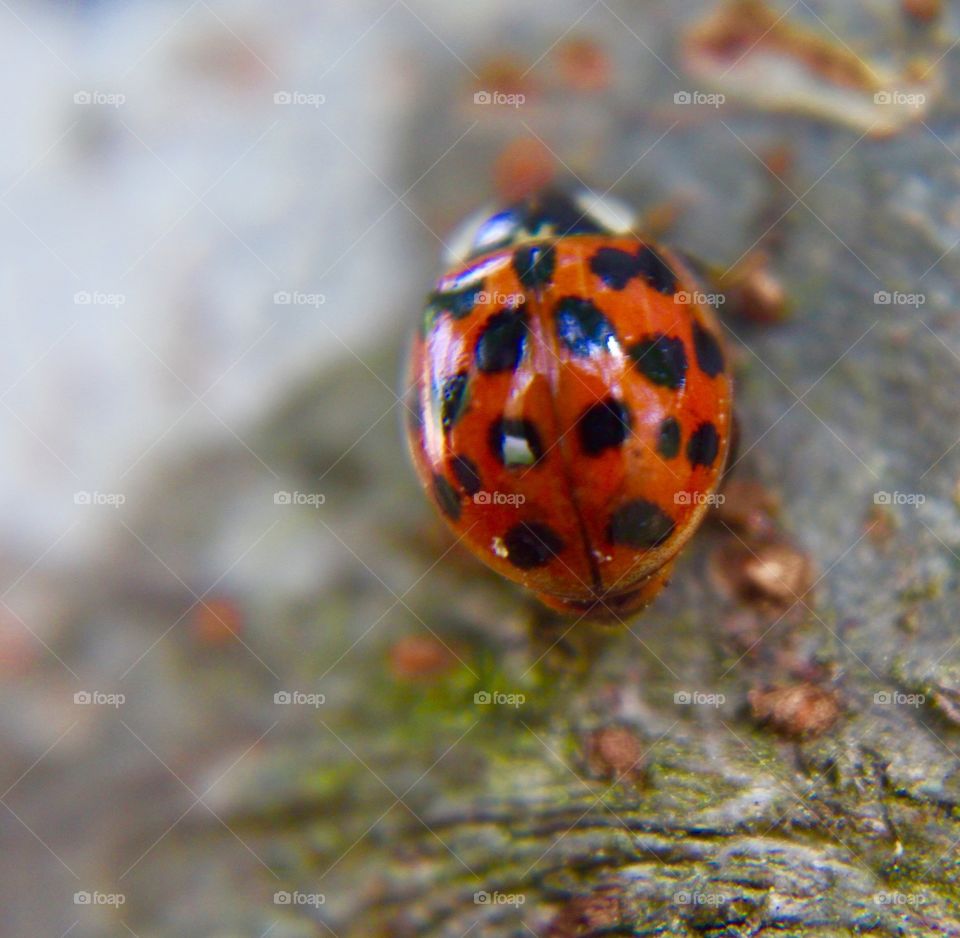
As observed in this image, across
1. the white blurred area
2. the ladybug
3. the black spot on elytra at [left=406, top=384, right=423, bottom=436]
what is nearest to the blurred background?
the white blurred area

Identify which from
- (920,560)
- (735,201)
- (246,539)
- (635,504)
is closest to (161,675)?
(246,539)

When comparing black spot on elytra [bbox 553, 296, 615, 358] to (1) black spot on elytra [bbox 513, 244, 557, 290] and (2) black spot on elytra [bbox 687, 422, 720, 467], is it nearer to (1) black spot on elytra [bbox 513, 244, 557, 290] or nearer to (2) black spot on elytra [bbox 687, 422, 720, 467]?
(1) black spot on elytra [bbox 513, 244, 557, 290]

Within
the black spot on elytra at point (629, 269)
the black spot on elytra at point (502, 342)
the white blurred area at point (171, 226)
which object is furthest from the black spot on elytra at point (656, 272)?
the white blurred area at point (171, 226)

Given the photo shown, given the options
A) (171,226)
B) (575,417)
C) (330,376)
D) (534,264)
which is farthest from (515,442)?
(171,226)

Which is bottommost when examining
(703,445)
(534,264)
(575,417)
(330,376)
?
(330,376)

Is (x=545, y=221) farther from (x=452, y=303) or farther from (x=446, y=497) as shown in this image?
(x=446, y=497)

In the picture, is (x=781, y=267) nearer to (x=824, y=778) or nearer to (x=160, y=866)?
(x=824, y=778)
